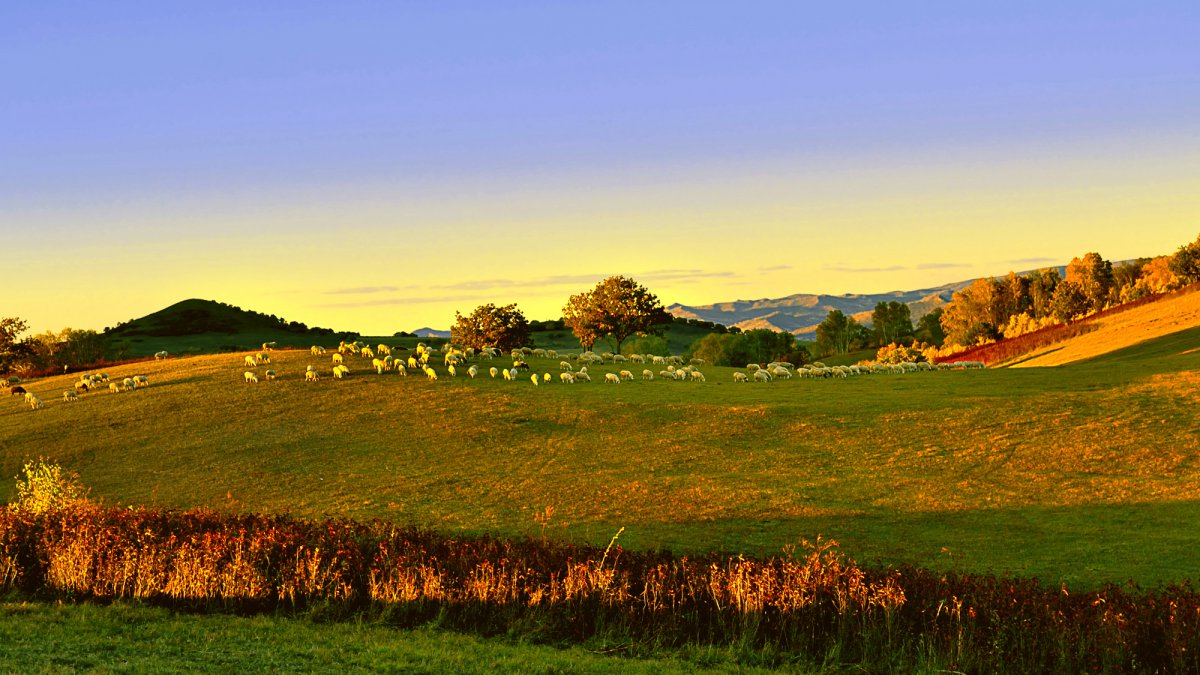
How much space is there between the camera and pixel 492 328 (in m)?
106

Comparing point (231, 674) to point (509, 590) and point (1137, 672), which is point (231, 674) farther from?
point (1137, 672)

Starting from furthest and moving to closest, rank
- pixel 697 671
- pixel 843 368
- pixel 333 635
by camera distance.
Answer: pixel 843 368 < pixel 333 635 < pixel 697 671

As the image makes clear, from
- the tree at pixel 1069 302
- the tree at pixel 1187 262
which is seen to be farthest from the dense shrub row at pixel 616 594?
the tree at pixel 1187 262

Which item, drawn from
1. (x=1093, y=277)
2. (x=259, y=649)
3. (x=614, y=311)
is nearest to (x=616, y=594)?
(x=259, y=649)

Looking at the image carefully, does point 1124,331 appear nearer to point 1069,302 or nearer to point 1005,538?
point 1005,538

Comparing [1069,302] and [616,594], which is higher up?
[1069,302]

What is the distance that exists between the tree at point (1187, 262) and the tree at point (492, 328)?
400 ft

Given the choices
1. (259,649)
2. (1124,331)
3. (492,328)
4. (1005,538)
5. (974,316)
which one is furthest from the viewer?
(974,316)

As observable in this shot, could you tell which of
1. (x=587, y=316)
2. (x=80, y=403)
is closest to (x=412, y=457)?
(x=80, y=403)

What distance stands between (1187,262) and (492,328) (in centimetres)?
13123

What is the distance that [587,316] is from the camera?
10700 cm

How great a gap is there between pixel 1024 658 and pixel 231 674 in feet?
46.2

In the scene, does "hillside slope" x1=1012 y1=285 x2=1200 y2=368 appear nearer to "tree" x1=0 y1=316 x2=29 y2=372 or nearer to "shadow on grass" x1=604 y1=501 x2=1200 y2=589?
"shadow on grass" x1=604 y1=501 x2=1200 y2=589

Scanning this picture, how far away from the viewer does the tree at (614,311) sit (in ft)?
349
